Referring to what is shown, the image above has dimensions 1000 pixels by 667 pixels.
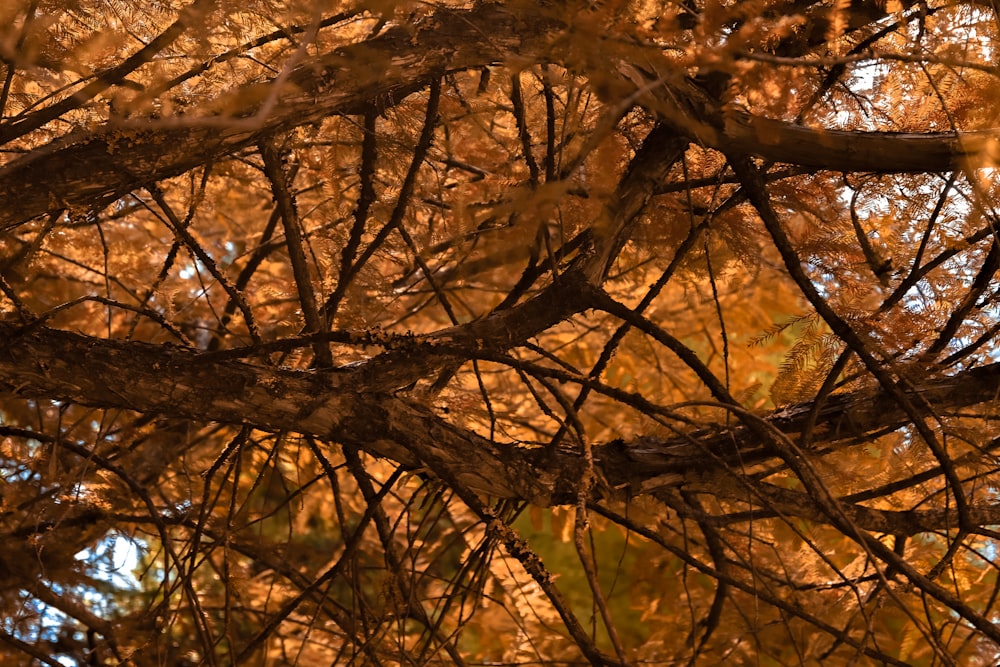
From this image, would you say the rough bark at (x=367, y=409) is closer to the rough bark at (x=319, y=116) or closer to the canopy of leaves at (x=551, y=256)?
the canopy of leaves at (x=551, y=256)

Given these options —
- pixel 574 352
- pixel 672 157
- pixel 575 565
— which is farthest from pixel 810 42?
pixel 575 565

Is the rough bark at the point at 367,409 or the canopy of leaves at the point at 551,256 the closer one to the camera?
the canopy of leaves at the point at 551,256

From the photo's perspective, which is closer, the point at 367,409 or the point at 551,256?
the point at 551,256

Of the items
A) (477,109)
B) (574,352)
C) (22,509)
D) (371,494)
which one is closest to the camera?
(371,494)

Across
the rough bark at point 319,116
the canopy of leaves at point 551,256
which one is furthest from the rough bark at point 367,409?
the rough bark at point 319,116

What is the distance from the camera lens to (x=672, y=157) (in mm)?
1558

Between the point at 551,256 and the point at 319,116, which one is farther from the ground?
the point at 319,116

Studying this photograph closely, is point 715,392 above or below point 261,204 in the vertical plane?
below

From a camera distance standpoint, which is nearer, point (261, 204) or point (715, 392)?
point (715, 392)

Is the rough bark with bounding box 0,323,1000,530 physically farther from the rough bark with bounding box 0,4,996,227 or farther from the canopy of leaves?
the rough bark with bounding box 0,4,996,227

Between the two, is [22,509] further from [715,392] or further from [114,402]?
[715,392]

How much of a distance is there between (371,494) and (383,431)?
10.7 inches

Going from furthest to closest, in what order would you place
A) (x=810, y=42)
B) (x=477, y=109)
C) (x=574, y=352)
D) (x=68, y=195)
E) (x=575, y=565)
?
(x=575, y=565)
(x=574, y=352)
(x=477, y=109)
(x=810, y=42)
(x=68, y=195)

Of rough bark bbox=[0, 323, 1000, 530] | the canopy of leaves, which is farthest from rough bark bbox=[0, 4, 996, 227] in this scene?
rough bark bbox=[0, 323, 1000, 530]
